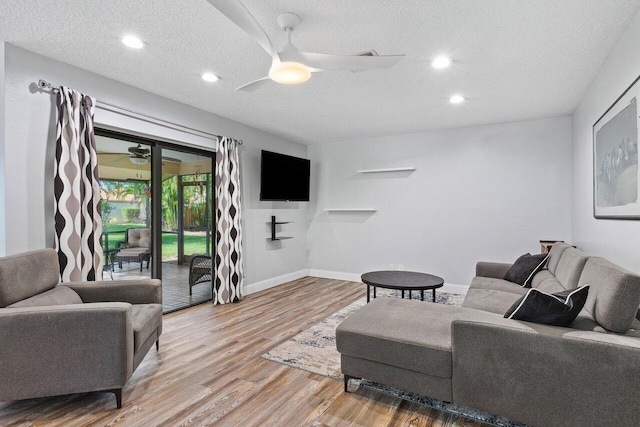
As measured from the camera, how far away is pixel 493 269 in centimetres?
390

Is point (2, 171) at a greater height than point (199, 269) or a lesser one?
greater

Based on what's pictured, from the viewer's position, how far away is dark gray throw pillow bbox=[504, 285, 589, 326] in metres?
1.72

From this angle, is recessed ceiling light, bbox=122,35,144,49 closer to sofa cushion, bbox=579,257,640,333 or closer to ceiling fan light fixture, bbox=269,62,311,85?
ceiling fan light fixture, bbox=269,62,311,85

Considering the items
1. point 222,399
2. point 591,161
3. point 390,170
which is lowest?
point 222,399

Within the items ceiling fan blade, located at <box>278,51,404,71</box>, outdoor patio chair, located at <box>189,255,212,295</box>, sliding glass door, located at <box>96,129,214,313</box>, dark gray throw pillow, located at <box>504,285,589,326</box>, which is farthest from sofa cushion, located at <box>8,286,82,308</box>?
dark gray throw pillow, located at <box>504,285,589,326</box>

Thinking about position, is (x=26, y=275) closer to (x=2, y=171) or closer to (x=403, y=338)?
(x=2, y=171)

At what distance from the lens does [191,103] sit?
12.8 ft

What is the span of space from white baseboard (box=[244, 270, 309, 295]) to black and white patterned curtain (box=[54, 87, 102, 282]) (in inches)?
86.1

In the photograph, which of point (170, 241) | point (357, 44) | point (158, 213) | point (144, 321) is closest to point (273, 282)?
point (170, 241)

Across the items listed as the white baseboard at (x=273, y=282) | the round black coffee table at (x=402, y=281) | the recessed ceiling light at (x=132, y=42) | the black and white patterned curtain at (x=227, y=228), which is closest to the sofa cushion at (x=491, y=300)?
the round black coffee table at (x=402, y=281)

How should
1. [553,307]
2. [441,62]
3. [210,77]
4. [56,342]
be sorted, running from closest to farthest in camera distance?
[553,307]
[56,342]
[441,62]
[210,77]

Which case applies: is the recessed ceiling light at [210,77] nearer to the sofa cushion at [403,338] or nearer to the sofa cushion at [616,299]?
the sofa cushion at [403,338]

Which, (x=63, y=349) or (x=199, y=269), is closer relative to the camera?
(x=63, y=349)

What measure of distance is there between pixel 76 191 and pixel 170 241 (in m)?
1.33
